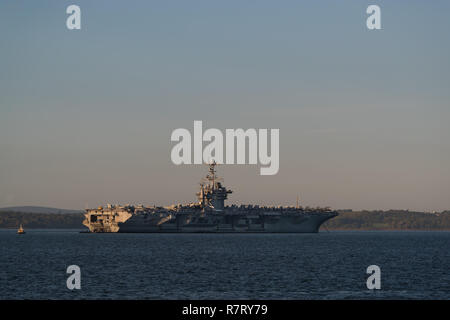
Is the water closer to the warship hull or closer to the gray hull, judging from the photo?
the warship hull

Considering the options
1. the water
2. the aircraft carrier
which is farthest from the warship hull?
the water

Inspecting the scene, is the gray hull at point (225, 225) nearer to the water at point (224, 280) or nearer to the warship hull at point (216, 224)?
the warship hull at point (216, 224)

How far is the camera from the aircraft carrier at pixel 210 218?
176 meters

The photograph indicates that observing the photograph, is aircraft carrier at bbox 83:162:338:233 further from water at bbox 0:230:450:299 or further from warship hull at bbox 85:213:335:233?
water at bbox 0:230:450:299

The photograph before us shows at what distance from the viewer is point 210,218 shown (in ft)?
583

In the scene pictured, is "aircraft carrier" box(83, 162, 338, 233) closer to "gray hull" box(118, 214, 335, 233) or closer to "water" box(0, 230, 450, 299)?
"gray hull" box(118, 214, 335, 233)

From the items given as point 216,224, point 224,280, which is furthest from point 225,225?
point 224,280

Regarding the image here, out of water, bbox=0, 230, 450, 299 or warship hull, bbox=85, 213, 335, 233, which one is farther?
warship hull, bbox=85, 213, 335, 233

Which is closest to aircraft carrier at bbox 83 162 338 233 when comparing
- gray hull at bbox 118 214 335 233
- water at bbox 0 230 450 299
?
gray hull at bbox 118 214 335 233

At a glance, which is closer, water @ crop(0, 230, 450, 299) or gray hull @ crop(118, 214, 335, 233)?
water @ crop(0, 230, 450, 299)

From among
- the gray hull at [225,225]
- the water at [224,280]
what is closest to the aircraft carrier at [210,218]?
the gray hull at [225,225]

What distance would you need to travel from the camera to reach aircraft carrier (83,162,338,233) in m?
176

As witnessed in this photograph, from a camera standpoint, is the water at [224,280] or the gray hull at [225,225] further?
the gray hull at [225,225]
